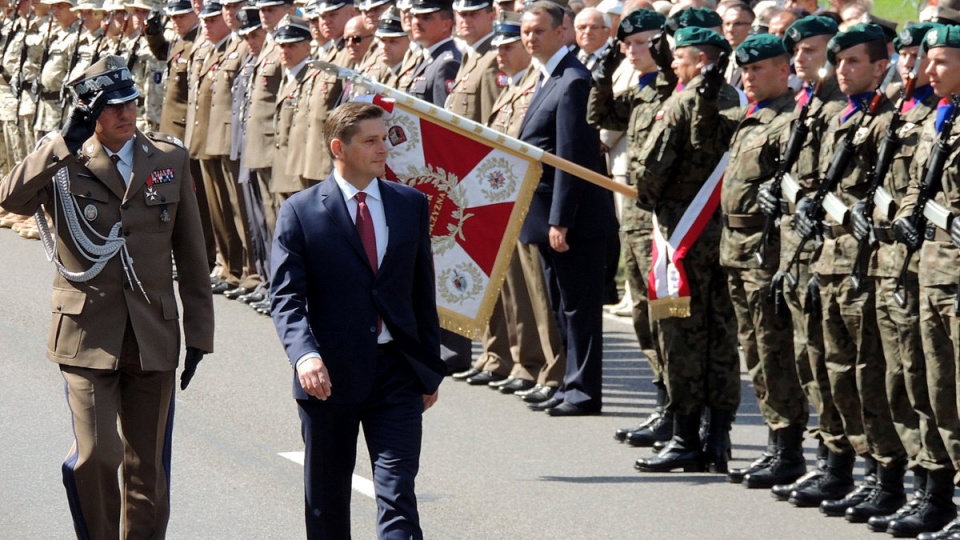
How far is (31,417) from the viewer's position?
10.9m

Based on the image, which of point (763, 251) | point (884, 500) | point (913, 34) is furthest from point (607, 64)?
point (884, 500)

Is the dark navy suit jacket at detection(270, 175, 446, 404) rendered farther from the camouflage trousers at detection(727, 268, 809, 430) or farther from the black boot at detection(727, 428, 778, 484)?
the black boot at detection(727, 428, 778, 484)

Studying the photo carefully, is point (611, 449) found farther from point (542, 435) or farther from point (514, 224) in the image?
point (514, 224)

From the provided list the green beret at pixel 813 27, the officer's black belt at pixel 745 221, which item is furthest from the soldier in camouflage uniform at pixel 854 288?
the officer's black belt at pixel 745 221

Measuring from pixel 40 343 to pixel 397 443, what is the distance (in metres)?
7.04

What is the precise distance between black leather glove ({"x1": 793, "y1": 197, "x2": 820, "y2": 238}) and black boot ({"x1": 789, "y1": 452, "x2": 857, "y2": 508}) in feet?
3.62

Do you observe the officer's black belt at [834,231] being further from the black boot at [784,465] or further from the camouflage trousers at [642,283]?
the camouflage trousers at [642,283]

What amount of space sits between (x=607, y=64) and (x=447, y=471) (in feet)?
8.06

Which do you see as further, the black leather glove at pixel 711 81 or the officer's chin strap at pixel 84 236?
the black leather glove at pixel 711 81

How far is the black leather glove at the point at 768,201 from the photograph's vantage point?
29.3 feet

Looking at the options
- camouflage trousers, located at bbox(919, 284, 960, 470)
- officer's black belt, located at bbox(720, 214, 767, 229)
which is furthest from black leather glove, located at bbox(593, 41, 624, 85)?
camouflage trousers, located at bbox(919, 284, 960, 470)

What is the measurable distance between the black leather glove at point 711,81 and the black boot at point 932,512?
2.27 m

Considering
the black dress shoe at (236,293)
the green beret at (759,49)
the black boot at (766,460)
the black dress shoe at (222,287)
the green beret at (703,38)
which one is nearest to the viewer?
the green beret at (759,49)

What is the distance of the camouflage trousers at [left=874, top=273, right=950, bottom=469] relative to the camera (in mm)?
8203
